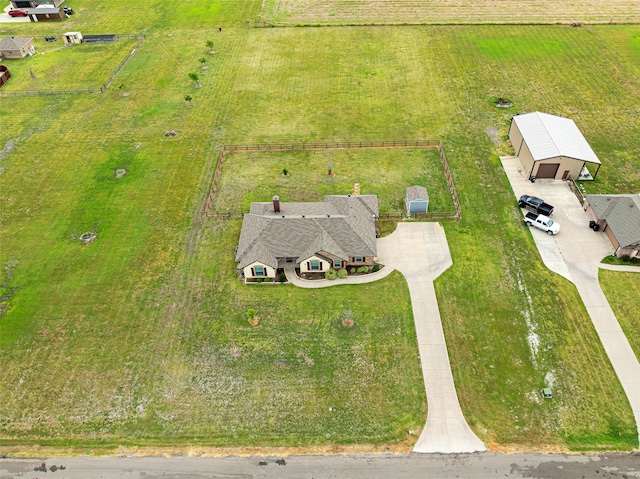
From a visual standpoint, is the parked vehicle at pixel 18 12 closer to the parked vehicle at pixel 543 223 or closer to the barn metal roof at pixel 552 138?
the barn metal roof at pixel 552 138

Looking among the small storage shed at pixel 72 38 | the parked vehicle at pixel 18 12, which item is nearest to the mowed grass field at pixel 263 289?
the small storage shed at pixel 72 38

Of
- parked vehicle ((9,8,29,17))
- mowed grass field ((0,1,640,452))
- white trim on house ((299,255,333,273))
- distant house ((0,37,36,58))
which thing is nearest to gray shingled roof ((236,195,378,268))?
white trim on house ((299,255,333,273))

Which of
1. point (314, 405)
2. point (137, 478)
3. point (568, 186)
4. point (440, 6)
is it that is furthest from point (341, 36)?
point (137, 478)

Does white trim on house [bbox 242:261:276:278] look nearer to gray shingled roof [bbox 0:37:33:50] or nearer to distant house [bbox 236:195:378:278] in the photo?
distant house [bbox 236:195:378:278]

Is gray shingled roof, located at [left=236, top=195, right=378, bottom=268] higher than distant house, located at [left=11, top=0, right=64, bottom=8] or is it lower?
lower

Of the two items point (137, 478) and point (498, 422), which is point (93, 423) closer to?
point (137, 478)

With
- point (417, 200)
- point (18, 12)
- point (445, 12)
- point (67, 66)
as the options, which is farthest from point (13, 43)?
point (445, 12)

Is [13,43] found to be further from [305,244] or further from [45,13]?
[305,244]
